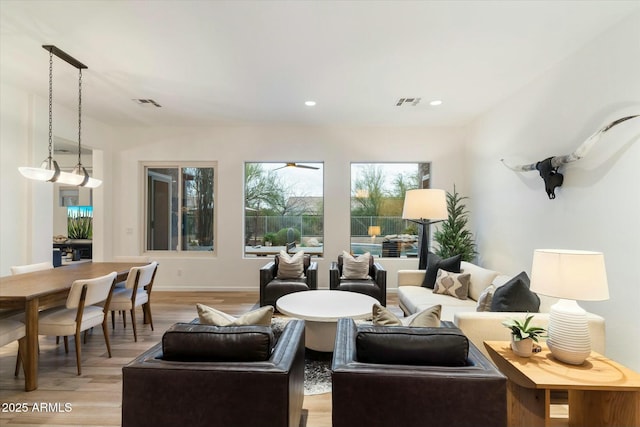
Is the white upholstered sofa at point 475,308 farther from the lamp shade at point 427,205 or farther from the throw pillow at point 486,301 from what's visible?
the lamp shade at point 427,205

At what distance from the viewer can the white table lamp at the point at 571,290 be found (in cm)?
183

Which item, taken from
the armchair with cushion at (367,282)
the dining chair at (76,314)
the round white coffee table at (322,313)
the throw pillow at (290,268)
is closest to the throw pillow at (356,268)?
the armchair with cushion at (367,282)

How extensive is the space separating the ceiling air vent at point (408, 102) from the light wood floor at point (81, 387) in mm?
3609

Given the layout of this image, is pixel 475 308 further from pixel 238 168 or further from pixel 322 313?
pixel 238 168

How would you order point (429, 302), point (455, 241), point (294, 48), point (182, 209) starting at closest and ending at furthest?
1. point (294, 48)
2. point (429, 302)
3. point (455, 241)
4. point (182, 209)

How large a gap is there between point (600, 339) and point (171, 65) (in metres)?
4.39

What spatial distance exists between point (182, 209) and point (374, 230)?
356 cm

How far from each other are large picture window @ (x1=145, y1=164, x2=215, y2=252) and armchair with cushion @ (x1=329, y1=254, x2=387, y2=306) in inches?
101

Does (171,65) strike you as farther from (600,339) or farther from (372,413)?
(600,339)

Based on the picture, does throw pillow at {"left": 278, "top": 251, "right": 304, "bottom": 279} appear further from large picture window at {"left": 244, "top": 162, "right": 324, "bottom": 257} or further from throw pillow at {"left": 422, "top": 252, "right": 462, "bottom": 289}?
throw pillow at {"left": 422, "top": 252, "right": 462, "bottom": 289}

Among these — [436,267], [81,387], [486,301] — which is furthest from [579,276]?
[81,387]

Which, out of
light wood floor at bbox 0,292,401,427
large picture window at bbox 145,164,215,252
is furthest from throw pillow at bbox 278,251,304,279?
large picture window at bbox 145,164,215,252

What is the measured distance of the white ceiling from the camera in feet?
7.96

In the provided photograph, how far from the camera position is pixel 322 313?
3023mm
